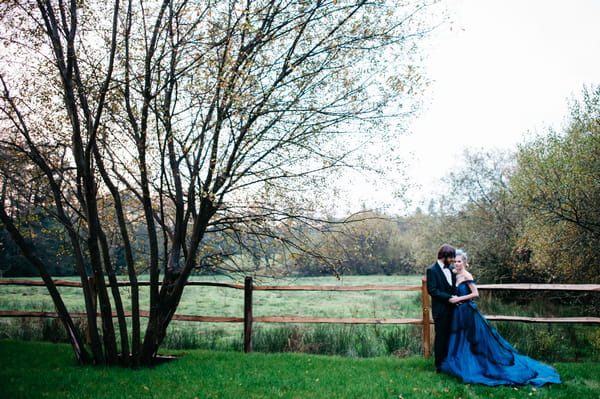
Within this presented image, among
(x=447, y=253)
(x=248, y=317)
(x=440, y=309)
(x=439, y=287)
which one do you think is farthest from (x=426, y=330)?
(x=248, y=317)

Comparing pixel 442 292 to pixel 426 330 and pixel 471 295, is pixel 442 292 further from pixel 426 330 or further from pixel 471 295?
pixel 426 330

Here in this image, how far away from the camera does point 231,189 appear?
6172mm

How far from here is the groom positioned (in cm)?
577

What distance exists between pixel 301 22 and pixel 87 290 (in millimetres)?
5013

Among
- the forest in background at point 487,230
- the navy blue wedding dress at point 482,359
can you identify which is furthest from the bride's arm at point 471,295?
the forest in background at point 487,230

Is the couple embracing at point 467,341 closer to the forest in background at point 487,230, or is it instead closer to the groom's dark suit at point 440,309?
the groom's dark suit at point 440,309

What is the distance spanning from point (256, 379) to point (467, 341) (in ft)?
9.23

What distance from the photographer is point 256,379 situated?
532 cm

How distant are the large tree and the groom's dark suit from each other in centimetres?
200

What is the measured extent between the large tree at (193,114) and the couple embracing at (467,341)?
2.08m

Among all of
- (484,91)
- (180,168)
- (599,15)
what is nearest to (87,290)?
(180,168)

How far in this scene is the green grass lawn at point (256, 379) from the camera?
4.66 meters

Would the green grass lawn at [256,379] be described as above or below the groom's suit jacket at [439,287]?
below

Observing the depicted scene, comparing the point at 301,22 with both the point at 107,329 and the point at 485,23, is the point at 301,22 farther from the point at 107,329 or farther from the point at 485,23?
the point at 107,329
